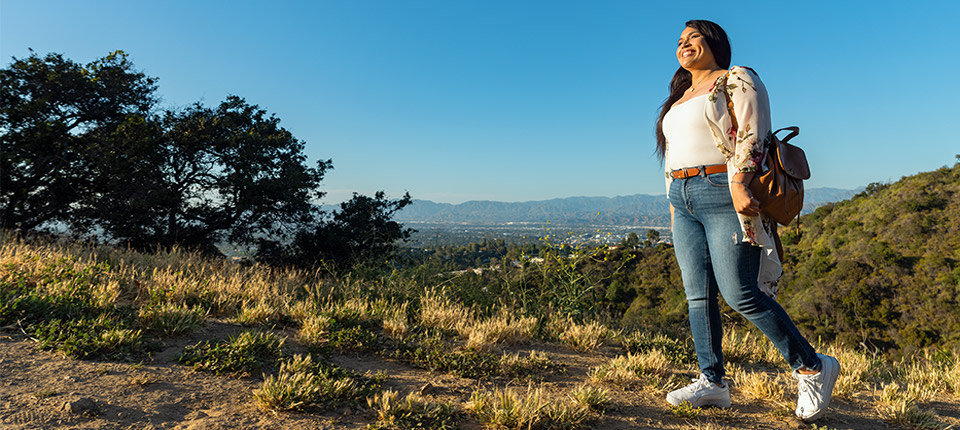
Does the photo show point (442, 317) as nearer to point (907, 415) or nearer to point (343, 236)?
point (907, 415)

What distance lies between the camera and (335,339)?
3080 millimetres

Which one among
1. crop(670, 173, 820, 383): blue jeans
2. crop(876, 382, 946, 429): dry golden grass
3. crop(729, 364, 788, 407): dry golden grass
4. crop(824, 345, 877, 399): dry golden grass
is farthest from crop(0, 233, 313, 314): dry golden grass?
crop(876, 382, 946, 429): dry golden grass

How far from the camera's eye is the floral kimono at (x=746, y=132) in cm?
190

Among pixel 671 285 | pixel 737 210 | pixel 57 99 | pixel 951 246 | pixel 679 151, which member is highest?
pixel 57 99

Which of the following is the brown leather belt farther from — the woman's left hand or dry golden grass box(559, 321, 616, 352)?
dry golden grass box(559, 321, 616, 352)

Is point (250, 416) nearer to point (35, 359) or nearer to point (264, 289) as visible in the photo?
point (35, 359)

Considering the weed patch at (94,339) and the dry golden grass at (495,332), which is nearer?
the weed patch at (94,339)

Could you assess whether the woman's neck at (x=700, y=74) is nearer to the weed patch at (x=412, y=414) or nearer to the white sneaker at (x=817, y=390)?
the white sneaker at (x=817, y=390)

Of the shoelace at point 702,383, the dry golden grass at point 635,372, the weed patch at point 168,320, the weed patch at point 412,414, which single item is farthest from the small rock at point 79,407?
the shoelace at point 702,383

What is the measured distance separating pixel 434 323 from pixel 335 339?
917 mm

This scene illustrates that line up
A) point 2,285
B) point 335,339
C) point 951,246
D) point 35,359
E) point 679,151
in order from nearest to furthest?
point 679,151 < point 35,359 < point 335,339 < point 2,285 < point 951,246

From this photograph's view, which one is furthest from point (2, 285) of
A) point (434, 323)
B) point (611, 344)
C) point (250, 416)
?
point (611, 344)

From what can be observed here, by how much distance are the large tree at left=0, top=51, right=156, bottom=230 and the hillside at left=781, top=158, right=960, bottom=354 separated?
24268 millimetres

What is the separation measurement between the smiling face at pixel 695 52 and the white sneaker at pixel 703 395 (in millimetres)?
1618
